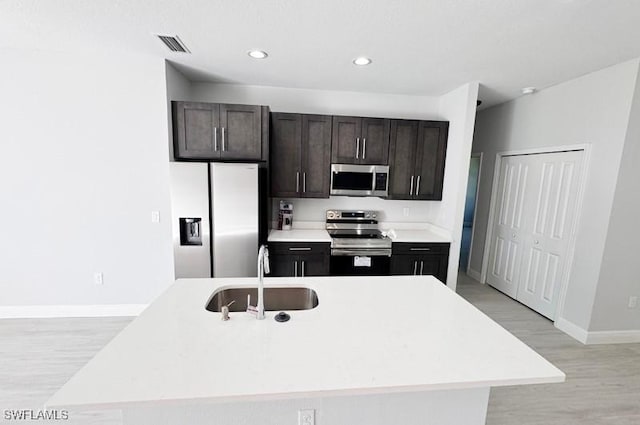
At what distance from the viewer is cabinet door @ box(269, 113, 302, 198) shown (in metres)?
3.24

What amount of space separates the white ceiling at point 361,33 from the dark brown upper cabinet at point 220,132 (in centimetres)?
42

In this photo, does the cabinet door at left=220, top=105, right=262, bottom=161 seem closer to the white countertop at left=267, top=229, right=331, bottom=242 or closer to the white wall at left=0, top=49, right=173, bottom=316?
the white wall at left=0, top=49, right=173, bottom=316

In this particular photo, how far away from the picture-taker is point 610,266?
2.62 metres

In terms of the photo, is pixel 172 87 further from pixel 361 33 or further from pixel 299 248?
pixel 299 248

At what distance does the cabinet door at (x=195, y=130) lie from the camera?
2895mm

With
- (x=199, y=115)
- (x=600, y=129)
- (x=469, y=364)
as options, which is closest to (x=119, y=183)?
(x=199, y=115)

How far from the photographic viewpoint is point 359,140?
3.34 metres

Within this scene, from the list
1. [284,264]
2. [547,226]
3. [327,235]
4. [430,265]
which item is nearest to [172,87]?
[284,264]

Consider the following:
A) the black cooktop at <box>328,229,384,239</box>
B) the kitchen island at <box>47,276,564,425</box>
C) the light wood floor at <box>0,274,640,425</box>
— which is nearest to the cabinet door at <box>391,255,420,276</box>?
the black cooktop at <box>328,229,384,239</box>

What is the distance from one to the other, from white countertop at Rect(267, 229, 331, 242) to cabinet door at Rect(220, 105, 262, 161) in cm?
96

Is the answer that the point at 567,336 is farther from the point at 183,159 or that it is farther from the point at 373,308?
the point at 183,159

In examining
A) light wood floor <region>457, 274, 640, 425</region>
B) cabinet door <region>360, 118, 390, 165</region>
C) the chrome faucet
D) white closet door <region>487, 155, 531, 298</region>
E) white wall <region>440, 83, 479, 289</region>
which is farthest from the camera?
white closet door <region>487, 155, 531, 298</region>

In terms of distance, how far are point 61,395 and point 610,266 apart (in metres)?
3.96

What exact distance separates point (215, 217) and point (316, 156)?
1353mm
